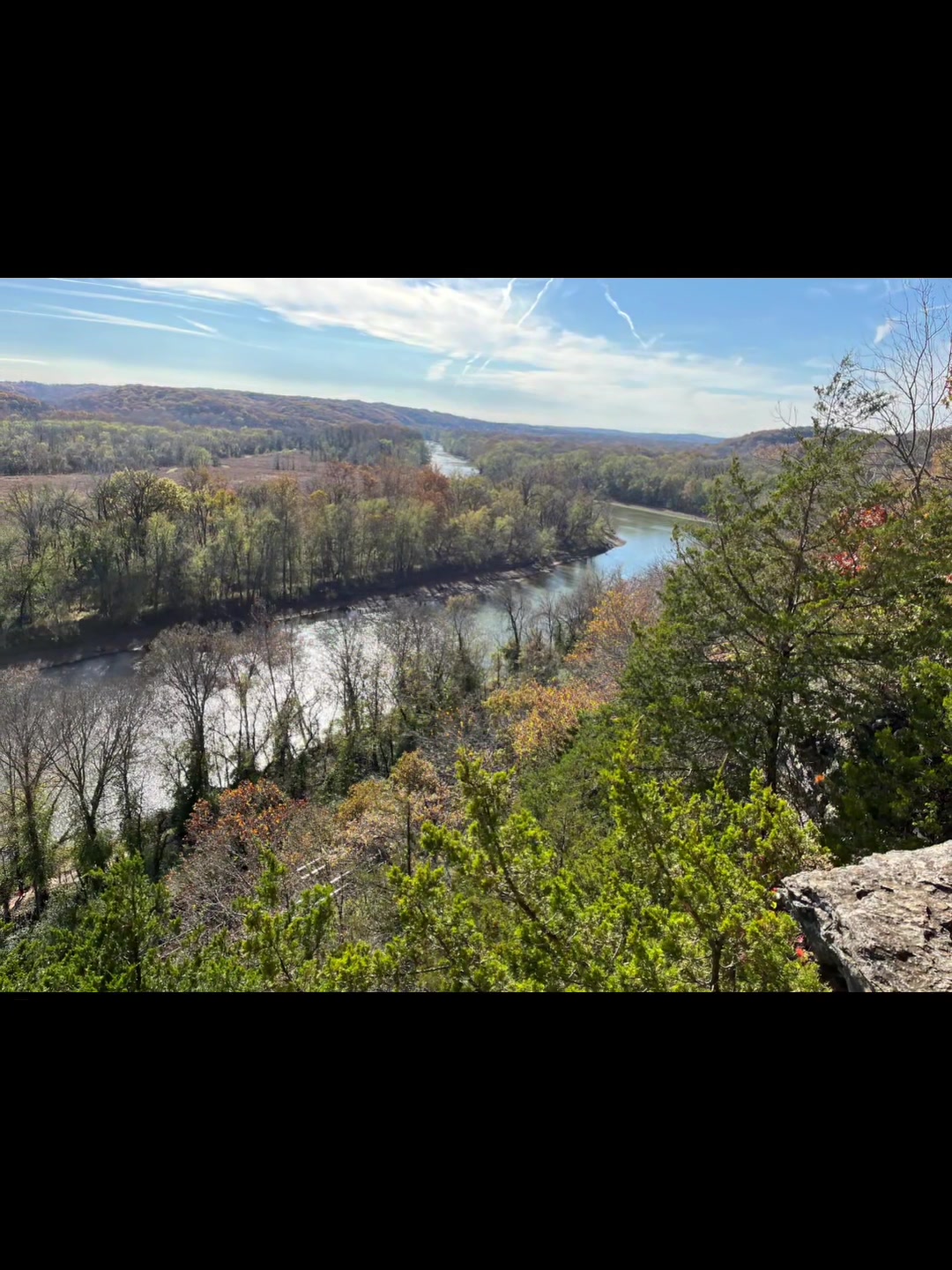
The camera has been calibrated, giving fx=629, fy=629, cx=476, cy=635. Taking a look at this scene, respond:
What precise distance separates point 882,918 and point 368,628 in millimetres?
18625

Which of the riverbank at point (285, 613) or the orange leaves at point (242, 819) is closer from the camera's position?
the orange leaves at point (242, 819)

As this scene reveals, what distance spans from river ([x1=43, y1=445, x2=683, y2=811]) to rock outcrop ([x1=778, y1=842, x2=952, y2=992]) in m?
4.71

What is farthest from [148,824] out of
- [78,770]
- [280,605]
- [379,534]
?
[379,534]

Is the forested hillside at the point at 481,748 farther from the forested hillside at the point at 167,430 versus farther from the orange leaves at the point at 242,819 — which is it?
the forested hillside at the point at 167,430

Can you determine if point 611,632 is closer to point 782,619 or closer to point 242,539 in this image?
point 782,619

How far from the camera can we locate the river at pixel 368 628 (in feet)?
43.3

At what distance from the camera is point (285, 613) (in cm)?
2205

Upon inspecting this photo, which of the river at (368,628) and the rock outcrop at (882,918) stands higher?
the rock outcrop at (882,918)

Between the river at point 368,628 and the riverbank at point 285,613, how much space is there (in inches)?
11.7

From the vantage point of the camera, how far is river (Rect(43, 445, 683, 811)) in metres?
13.2

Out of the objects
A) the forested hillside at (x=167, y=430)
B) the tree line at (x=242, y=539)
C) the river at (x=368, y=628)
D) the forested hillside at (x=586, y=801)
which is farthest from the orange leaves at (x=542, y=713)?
the forested hillside at (x=167, y=430)

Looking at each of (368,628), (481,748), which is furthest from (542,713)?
(368,628)
